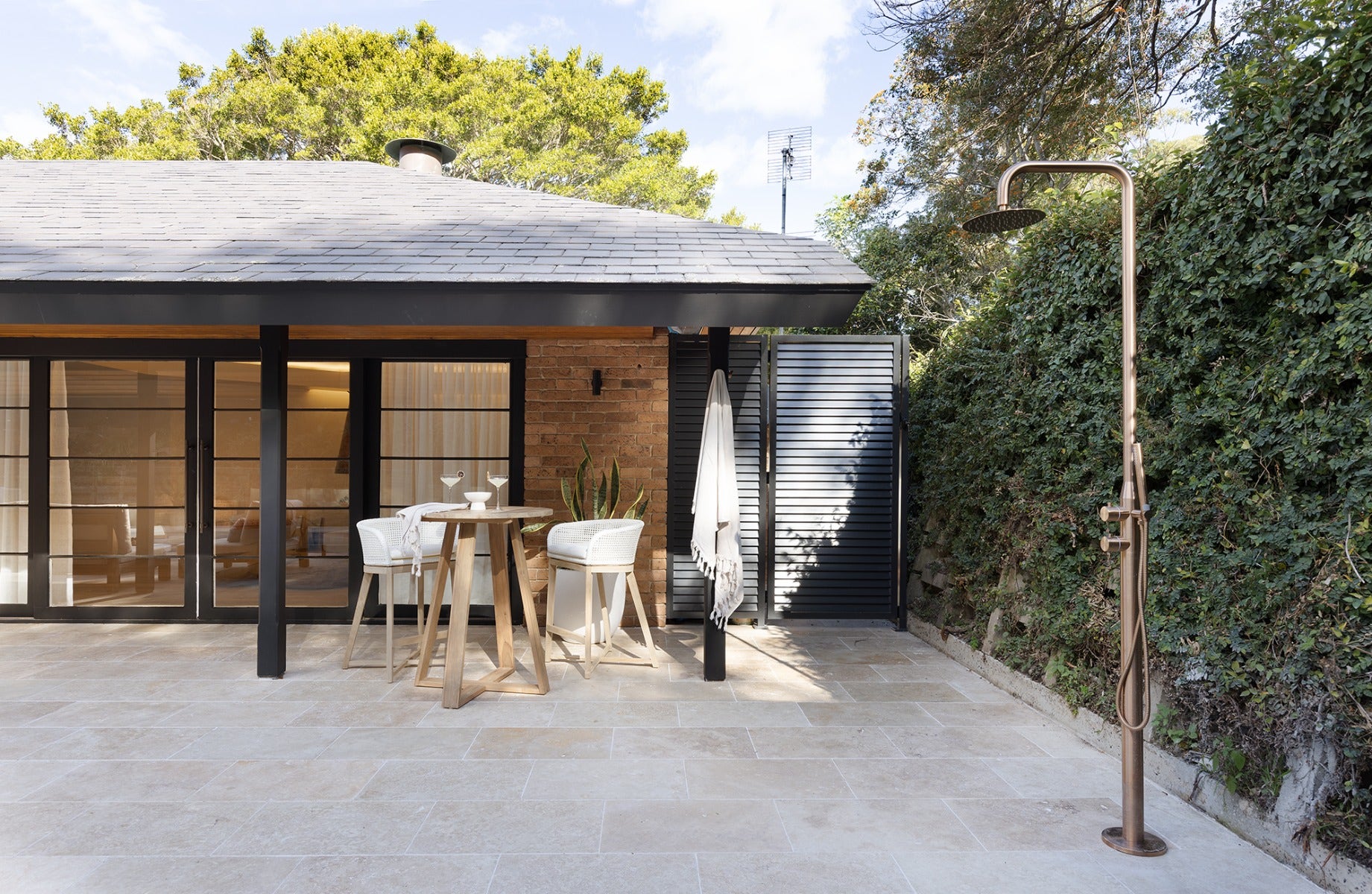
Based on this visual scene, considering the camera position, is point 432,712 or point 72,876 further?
point 432,712

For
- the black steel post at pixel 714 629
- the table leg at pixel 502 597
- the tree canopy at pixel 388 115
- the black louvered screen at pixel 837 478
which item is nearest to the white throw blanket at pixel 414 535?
the table leg at pixel 502 597

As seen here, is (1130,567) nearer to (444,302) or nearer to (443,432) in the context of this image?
(444,302)

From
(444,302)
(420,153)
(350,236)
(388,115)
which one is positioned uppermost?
(388,115)

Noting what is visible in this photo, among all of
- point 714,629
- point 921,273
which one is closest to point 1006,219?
point 714,629

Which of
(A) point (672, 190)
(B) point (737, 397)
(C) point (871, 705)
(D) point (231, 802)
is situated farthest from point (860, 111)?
(D) point (231, 802)

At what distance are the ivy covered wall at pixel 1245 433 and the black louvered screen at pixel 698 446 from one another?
241 centimetres

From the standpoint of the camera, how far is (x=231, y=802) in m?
2.79

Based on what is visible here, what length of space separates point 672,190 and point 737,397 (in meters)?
12.7

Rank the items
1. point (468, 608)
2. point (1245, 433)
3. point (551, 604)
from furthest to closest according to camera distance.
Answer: point (551, 604) → point (468, 608) → point (1245, 433)

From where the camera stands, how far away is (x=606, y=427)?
6.03 m

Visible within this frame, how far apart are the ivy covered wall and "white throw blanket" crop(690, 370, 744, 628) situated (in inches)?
64.4

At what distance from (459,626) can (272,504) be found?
4.53 feet

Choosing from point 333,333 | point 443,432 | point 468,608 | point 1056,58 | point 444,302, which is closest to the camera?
point 444,302

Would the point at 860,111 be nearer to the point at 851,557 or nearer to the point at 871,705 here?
the point at 851,557
